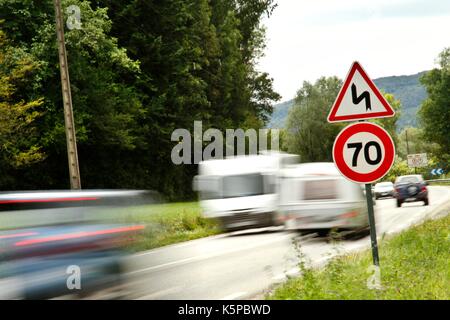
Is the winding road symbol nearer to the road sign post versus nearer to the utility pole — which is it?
the road sign post

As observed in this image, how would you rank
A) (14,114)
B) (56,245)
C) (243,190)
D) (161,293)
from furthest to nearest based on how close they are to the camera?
1. (14,114)
2. (243,190)
3. (161,293)
4. (56,245)

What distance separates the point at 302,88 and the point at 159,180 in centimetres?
4941

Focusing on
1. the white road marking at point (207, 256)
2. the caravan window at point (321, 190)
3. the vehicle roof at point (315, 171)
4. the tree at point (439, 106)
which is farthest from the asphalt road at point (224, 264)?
the tree at point (439, 106)

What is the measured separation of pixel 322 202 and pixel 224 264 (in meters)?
5.32

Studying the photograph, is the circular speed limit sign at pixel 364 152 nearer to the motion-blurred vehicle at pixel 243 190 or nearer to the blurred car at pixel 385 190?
the motion-blurred vehicle at pixel 243 190

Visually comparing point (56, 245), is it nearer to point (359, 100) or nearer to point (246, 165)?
point (359, 100)

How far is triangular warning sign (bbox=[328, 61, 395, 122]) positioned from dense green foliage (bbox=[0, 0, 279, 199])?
27794 mm

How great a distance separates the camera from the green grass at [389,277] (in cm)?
830

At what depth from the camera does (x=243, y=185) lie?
23.6 meters

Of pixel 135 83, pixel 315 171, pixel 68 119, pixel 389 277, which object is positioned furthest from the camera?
pixel 135 83

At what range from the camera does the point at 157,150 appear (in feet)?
166

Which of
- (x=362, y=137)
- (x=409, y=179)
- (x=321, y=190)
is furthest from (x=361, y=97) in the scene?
(x=409, y=179)
